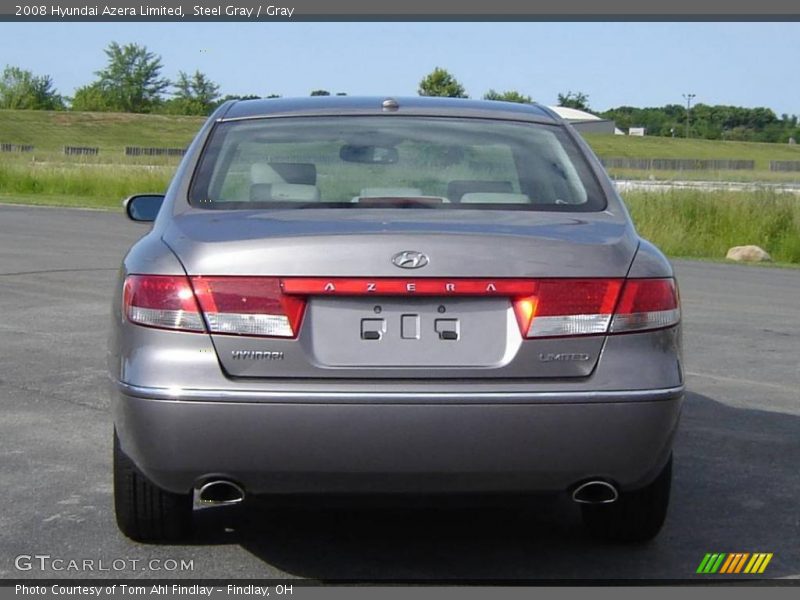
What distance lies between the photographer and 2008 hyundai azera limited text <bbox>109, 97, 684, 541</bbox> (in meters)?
3.99

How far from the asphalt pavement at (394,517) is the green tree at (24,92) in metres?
144

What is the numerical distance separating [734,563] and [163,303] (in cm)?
217

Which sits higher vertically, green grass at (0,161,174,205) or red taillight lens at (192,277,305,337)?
red taillight lens at (192,277,305,337)

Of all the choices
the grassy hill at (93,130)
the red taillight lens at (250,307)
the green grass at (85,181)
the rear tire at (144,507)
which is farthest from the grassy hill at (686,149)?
the red taillight lens at (250,307)

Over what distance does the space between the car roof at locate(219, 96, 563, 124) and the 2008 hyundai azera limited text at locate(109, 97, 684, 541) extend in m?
1.03

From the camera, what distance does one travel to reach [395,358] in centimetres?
402

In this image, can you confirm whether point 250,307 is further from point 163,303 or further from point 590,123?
point 590,123

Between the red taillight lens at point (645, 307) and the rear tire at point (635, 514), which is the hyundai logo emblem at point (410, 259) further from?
the rear tire at point (635, 514)

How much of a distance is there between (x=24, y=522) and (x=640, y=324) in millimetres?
2463

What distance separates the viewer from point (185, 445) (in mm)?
4027

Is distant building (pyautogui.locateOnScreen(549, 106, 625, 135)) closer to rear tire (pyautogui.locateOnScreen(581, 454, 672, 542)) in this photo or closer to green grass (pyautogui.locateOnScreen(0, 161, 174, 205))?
green grass (pyautogui.locateOnScreen(0, 161, 174, 205))

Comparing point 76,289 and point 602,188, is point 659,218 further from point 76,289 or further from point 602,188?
point 602,188

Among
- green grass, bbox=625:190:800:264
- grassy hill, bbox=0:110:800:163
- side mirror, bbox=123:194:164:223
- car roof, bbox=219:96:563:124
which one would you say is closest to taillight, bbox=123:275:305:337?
car roof, bbox=219:96:563:124
